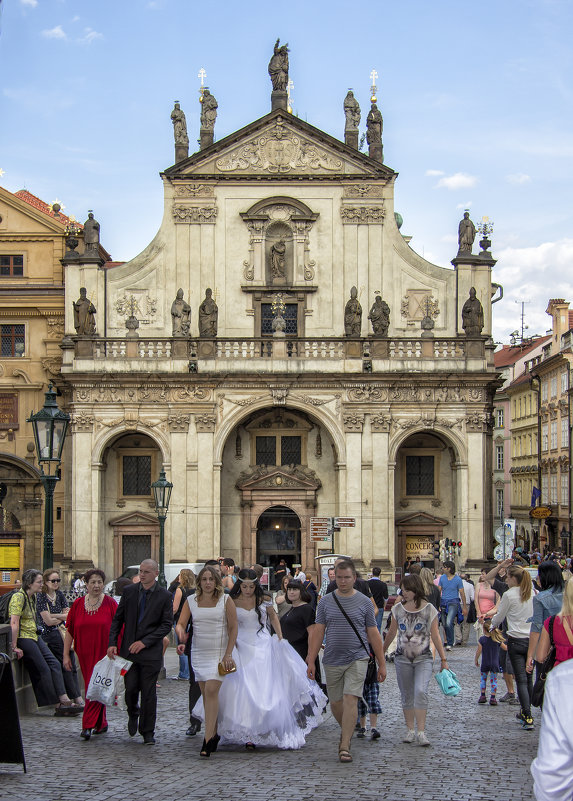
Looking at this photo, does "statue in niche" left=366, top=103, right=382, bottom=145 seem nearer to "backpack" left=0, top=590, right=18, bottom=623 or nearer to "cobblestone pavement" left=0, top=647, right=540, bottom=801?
"cobblestone pavement" left=0, top=647, right=540, bottom=801

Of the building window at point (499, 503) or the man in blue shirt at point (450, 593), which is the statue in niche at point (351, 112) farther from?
the building window at point (499, 503)

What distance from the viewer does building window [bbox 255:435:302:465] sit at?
138ft

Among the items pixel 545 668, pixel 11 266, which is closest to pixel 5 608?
pixel 545 668

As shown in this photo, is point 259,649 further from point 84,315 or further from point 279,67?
point 279,67

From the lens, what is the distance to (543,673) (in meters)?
10.5

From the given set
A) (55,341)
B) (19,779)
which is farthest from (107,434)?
(19,779)

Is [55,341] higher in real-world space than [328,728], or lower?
higher

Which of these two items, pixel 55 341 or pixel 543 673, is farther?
pixel 55 341

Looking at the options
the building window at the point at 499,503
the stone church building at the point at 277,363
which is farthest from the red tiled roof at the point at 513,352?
the stone church building at the point at 277,363

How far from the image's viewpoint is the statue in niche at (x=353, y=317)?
40.1 m

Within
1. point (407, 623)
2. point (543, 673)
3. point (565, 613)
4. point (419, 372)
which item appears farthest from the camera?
point (419, 372)

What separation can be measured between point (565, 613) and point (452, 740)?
13.7 ft

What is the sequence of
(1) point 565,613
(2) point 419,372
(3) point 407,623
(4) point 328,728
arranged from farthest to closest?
(2) point 419,372 → (4) point 328,728 → (3) point 407,623 → (1) point 565,613

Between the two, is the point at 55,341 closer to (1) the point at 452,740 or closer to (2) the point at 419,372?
(2) the point at 419,372
